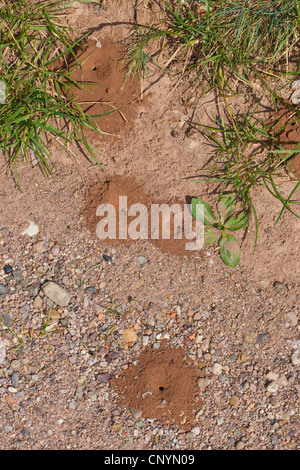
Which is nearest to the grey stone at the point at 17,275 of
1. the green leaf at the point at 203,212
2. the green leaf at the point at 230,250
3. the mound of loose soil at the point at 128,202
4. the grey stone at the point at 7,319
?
the grey stone at the point at 7,319

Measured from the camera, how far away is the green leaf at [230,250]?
3.00 meters

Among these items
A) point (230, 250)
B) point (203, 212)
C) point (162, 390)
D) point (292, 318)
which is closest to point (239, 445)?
point (162, 390)

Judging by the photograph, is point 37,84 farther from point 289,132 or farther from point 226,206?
point 289,132

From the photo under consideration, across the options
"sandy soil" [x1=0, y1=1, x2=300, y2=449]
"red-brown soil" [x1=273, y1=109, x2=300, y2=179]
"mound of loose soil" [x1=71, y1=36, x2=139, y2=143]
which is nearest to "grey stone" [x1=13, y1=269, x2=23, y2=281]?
"sandy soil" [x1=0, y1=1, x2=300, y2=449]

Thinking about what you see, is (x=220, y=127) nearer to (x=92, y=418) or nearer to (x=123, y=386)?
(x=123, y=386)

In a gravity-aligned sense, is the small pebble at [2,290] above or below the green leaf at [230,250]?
below

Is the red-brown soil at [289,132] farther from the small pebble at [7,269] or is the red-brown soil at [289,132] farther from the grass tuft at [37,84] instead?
the small pebble at [7,269]

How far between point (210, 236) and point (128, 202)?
60 centimetres

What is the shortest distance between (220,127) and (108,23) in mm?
1040

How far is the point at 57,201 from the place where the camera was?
120 inches

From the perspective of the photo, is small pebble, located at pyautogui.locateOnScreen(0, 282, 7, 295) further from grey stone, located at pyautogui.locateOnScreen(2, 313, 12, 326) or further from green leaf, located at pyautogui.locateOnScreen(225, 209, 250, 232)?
green leaf, located at pyautogui.locateOnScreen(225, 209, 250, 232)

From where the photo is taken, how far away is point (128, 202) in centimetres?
301

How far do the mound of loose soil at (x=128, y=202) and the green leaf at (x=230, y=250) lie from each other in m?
0.23

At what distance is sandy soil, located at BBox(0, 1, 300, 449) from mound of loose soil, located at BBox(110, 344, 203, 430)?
1 centimetres
